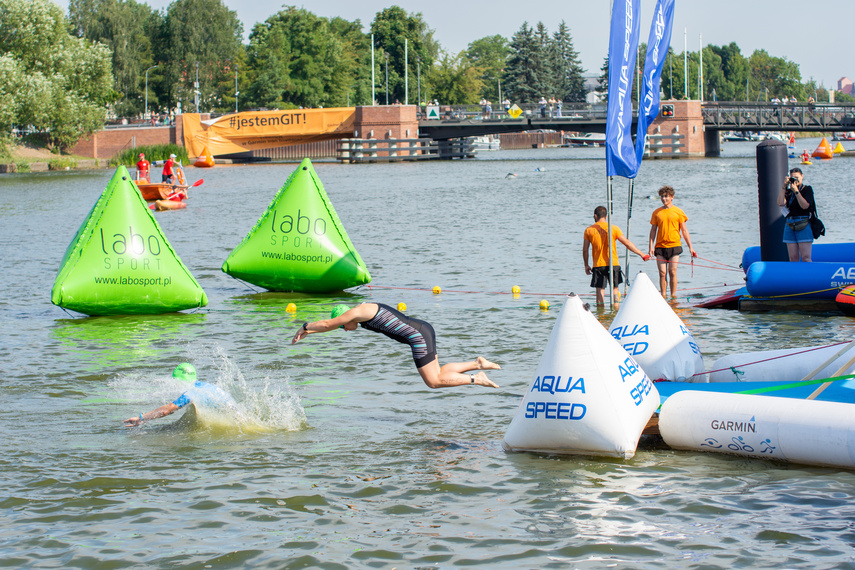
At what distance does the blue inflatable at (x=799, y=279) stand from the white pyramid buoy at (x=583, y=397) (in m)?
6.75

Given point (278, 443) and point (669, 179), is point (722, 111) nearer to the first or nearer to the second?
point (669, 179)

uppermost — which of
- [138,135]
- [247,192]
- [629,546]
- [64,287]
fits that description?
[138,135]

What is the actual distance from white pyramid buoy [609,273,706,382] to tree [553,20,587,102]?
377 feet

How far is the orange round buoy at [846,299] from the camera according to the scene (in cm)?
1265

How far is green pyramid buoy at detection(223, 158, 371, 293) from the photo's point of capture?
619 inches

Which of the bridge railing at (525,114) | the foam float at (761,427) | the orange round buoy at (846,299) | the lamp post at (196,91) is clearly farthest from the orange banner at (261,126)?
the foam float at (761,427)

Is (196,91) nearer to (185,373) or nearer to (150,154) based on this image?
(150,154)

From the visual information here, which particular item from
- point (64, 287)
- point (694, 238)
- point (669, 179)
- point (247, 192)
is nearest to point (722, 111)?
point (669, 179)

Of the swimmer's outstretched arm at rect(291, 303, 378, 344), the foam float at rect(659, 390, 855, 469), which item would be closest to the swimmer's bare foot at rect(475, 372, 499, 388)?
the swimmer's outstretched arm at rect(291, 303, 378, 344)

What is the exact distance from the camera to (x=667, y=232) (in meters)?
14.0

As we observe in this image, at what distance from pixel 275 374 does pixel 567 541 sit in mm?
5479

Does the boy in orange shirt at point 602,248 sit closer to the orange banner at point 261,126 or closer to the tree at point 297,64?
the orange banner at point 261,126

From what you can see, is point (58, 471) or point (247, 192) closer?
point (58, 471)

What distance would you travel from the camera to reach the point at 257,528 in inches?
253
